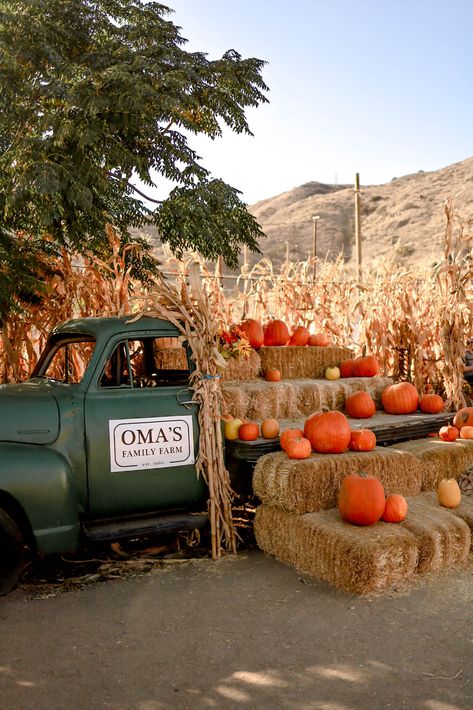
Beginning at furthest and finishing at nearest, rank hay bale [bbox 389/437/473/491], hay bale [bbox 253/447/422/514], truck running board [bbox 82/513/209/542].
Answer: hay bale [bbox 389/437/473/491] → hay bale [bbox 253/447/422/514] → truck running board [bbox 82/513/209/542]

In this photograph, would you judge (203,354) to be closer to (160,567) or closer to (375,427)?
(160,567)

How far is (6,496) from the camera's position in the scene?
13.7 feet

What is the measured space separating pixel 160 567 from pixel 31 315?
3369 millimetres

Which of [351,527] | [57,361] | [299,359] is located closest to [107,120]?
[57,361]

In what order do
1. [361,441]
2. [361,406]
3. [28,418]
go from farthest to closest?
[361,406]
[361,441]
[28,418]

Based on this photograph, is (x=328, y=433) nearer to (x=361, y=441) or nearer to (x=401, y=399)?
(x=361, y=441)

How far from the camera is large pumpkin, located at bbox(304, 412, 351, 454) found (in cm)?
544

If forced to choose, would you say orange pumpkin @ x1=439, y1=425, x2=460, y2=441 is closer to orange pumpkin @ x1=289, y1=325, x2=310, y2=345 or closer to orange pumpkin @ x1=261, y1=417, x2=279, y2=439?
orange pumpkin @ x1=261, y1=417, x2=279, y2=439

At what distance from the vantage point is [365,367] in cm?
798

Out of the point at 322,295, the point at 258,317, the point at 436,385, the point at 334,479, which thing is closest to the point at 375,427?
the point at 334,479

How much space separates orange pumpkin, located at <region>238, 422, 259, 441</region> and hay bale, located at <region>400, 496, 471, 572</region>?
144cm

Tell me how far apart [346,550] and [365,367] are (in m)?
3.94

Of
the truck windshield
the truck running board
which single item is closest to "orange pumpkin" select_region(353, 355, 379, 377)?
the truck running board

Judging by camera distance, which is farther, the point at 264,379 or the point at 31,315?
the point at 264,379
